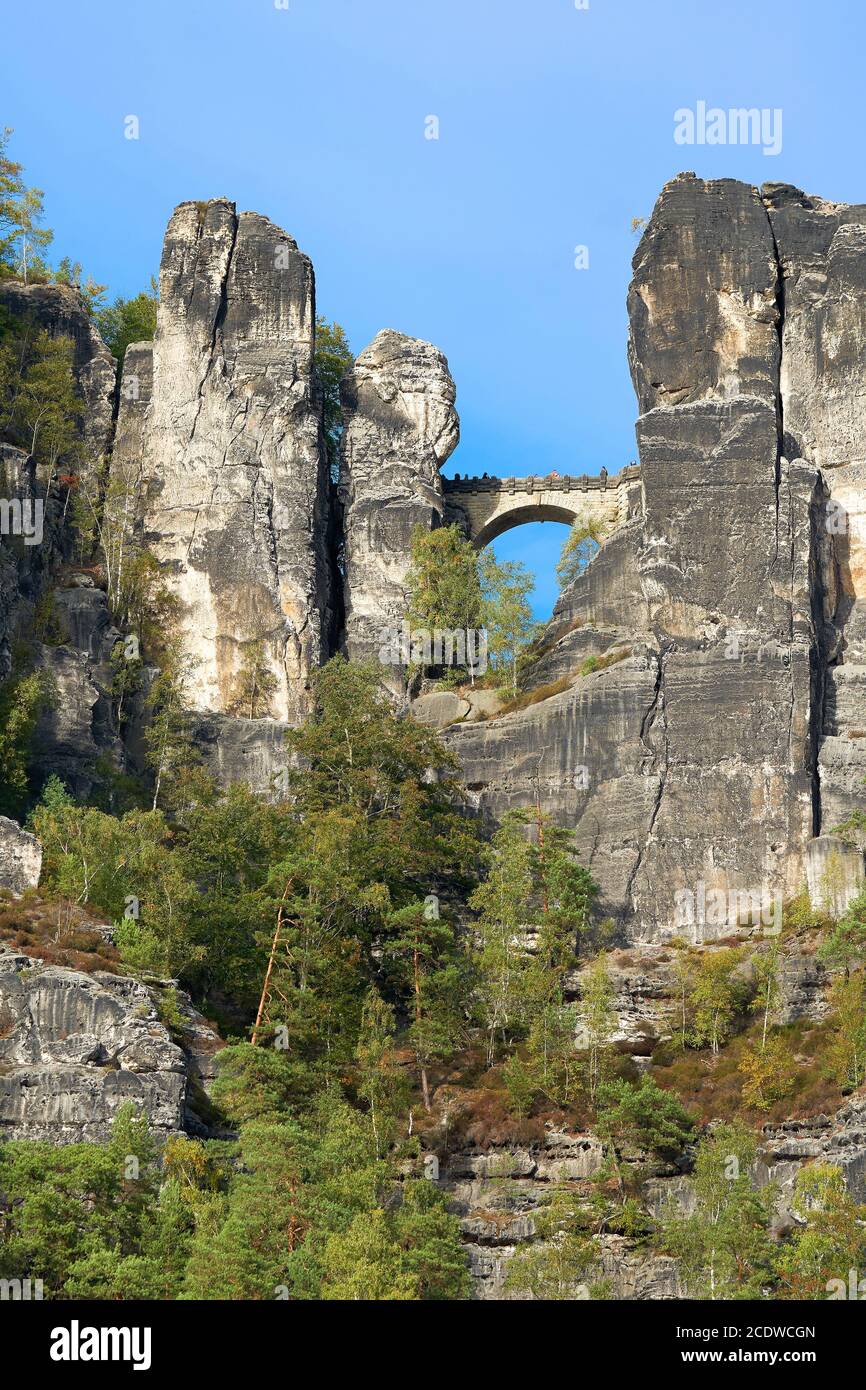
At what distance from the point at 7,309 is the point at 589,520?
19720mm

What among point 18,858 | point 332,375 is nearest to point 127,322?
point 332,375

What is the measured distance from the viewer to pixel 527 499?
93.0 metres

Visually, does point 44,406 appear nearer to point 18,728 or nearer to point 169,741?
point 169,741

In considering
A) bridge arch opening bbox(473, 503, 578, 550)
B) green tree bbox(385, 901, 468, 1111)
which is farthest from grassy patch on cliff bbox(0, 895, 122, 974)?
bridge arch opening bbox(473, 503, 578, 550)

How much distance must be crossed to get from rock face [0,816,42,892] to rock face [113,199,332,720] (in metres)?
15.5

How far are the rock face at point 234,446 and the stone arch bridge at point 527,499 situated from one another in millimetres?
6558

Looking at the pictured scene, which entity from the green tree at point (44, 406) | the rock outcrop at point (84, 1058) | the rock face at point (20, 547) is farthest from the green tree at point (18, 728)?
the green tree at point (44, 406)

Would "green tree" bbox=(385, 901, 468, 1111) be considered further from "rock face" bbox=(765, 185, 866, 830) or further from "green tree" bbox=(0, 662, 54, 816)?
"rock face" bbox=(765, 185, 866, 830)

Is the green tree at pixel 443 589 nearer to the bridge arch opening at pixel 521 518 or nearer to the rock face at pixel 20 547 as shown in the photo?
the bridge arch opening at pixel 521 518

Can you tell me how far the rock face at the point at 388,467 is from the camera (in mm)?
86188

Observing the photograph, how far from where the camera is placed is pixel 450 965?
69.5 m

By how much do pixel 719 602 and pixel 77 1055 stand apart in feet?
84.3

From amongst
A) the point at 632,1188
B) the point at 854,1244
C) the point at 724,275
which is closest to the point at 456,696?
the point at 724,275
